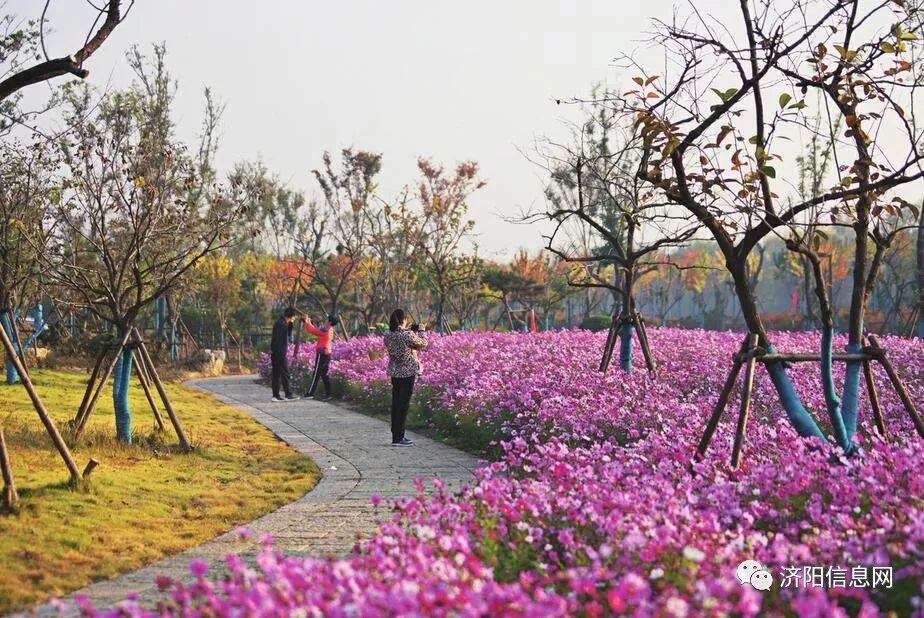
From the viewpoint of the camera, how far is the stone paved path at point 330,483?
5805 millimetres

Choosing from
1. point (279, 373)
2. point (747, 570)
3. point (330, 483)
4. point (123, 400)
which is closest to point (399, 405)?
point (330, 483)

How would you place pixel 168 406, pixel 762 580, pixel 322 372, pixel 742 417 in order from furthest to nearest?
pixel 322 372
pixel 168 406
pixel 742 417
pixel 762 580

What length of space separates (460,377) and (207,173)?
23561mm

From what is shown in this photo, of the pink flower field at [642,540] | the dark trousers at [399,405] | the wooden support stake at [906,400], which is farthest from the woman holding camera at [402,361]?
the wooden support stake at [906,400]

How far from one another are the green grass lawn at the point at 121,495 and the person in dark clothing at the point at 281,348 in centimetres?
508

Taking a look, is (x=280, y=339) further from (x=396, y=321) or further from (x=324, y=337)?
(x=396, y=321)

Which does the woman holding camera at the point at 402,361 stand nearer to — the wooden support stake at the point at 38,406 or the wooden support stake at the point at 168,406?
the wooden support stake at the point at 168,406

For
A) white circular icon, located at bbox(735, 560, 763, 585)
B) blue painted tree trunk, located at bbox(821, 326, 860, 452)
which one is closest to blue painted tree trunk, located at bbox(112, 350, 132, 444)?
blue painted tree trunk, located at bbox(821, 326, 860, 452)

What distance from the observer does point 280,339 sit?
18.4m

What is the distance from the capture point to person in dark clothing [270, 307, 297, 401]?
60.2ft

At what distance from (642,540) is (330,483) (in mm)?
5635

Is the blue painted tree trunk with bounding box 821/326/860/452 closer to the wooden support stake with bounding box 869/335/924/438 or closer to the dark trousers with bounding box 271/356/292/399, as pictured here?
the wooden support stake with bounding box 869/335/924/438

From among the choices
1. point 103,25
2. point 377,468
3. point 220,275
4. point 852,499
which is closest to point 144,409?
point 377,468

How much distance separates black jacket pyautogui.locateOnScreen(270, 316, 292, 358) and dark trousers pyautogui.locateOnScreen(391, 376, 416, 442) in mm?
6750
